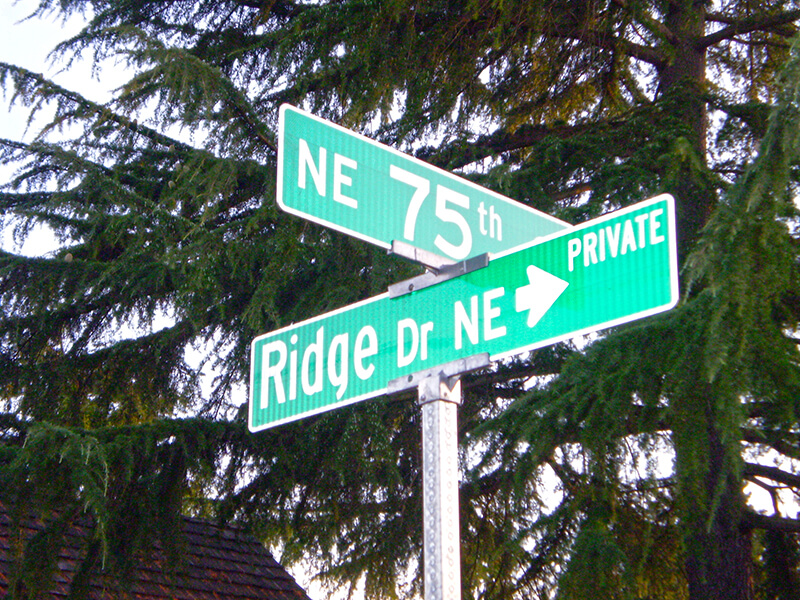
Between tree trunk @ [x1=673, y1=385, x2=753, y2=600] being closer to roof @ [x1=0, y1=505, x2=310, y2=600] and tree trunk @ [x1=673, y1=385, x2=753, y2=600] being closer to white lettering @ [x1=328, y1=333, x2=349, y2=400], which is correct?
white lettering @ [x1=328, y1=333, x2=349, y2=400]

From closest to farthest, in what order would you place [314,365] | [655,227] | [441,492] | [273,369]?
1. [441,492]
2. [655,227]
3. [314,365]
4. [273,369]

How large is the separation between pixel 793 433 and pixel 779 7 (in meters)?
4.18

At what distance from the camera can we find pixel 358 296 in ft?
20.6

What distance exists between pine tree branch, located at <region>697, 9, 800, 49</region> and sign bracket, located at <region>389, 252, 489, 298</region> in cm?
516

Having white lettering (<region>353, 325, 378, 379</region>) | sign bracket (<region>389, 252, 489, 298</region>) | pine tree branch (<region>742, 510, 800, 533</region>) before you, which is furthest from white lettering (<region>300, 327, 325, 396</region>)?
pine tree branch (<region>742, 510, 800, 533</region>)

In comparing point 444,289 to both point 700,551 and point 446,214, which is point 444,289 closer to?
point 446,214

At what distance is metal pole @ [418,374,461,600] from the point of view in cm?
212

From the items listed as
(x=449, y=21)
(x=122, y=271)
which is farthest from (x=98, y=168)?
(x=449, y=21)

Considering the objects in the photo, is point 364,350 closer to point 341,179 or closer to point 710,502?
point 341,179

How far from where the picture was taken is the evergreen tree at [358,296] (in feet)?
16.1

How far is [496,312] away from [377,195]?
50 cm

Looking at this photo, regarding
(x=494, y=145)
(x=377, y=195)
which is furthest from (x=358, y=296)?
(x=377, y=195)

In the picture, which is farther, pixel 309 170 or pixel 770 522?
pixel 770 522

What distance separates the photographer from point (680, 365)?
156 inches
